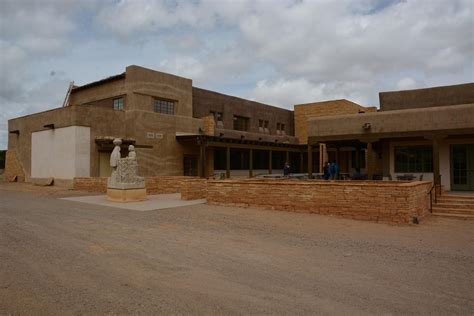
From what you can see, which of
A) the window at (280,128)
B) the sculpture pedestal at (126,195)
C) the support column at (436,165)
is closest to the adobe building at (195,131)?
the support column at (436,165)

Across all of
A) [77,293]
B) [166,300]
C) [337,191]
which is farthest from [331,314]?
[337,191]

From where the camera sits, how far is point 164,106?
26.7 metres

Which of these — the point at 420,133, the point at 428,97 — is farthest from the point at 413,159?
the point at 428,97

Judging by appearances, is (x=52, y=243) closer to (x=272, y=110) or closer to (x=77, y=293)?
(x=77, y=293)

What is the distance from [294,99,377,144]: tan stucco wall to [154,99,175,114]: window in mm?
13700

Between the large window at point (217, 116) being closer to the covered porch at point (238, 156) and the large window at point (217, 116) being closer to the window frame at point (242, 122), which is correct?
the window frame at point (242, 122)

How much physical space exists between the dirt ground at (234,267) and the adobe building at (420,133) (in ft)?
19.1

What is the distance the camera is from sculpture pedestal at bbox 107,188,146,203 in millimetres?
14938

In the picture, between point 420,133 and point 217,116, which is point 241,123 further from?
point 420,133

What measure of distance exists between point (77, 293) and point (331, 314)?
2993 mm

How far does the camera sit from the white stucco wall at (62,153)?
21.8 meters

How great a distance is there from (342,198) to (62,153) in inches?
727

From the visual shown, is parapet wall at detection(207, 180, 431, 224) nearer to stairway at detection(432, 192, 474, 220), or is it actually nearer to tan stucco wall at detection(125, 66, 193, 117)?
stairway at detection(432, 192, 474, 220)

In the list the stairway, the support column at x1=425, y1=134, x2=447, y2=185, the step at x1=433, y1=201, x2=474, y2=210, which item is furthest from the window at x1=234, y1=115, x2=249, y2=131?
the step at x1=433, y1=201, x2=474, y2=210
